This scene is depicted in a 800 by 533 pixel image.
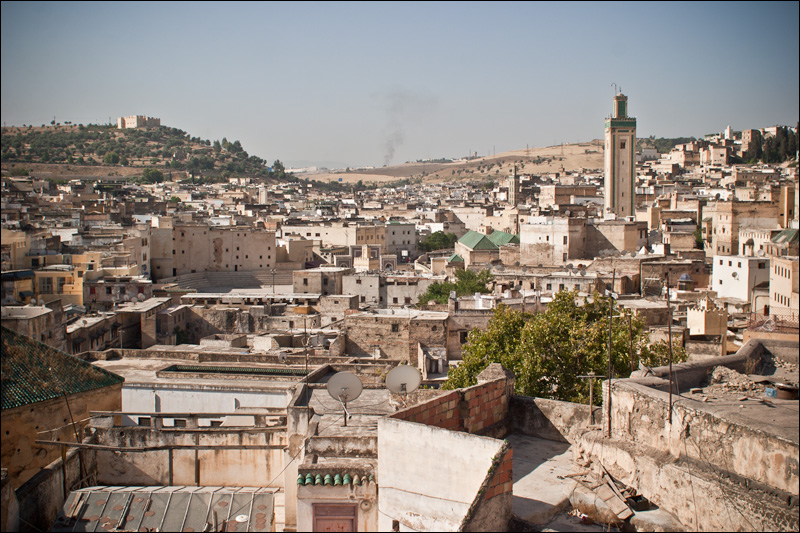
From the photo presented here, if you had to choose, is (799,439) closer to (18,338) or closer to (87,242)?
(18,338)

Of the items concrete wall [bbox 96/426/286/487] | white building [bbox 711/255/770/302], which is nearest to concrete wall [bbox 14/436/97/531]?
concrete wall [bbox 96/426/286/487]

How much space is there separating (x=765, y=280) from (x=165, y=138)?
109m

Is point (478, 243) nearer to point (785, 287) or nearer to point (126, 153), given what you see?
point (785, 287)

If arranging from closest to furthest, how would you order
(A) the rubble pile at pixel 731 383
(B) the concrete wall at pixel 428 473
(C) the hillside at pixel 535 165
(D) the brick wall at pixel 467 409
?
(B) the concrete wall at pixel 428 473 → (D) the brick wall at pixel 467 409 → (A) the rubble pile at pixel 731 383 → (C) the hillside at pixel 535 165

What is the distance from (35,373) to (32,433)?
0.66 m

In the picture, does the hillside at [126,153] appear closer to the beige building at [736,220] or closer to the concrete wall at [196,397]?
the beige building at [736,220]

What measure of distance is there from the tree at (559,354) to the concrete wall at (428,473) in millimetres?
4580

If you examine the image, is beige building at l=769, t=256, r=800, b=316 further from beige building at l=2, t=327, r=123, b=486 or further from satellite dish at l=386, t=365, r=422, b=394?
beige building at l=2, t=327, r=123, b=486

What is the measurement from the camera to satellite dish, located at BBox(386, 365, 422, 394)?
7969mm

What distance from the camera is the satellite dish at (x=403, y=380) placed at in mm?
7969

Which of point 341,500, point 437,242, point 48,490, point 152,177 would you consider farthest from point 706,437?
point 152,177

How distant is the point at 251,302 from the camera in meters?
25.9

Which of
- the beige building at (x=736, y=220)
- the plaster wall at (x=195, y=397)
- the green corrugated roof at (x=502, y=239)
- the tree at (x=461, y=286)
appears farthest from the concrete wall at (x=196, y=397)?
the beige building at (x=736, y=220)

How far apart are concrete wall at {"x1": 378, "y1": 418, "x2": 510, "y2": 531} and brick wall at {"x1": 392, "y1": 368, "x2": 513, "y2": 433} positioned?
13.3 inches
